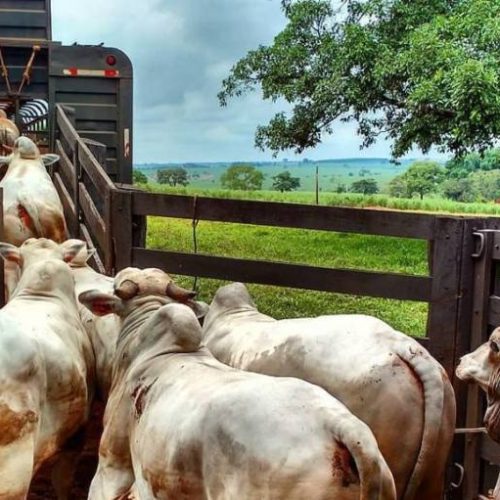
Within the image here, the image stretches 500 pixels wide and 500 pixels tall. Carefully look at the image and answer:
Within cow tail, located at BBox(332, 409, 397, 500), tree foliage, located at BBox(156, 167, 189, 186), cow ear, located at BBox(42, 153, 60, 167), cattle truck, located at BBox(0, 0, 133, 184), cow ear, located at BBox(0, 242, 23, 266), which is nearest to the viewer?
cow tail, located at BBox(332, 409, 397, 500)

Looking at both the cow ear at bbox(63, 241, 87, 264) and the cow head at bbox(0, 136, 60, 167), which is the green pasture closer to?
the cow head at bbox(0, 136, 60, 167)

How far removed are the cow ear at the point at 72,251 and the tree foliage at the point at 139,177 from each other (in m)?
4.56

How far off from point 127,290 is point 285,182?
8.37 m

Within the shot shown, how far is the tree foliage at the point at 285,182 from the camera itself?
11.9 m

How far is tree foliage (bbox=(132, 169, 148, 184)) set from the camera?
31.0ft

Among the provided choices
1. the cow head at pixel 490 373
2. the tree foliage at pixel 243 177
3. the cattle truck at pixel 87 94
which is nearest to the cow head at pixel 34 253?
the cow head at pixel 490 373

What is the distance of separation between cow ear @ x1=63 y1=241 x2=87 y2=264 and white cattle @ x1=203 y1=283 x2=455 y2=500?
1.63 m

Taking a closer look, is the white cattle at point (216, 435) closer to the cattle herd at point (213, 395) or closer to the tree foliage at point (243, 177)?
the cattle herd at point (213, 395)

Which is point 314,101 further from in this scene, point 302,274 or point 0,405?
point 0,405

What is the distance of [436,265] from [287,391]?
1.96 meters

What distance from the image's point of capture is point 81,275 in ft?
15.7

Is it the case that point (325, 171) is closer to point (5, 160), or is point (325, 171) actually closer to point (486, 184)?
point (486, 184)

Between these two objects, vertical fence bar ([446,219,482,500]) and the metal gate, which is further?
vertical fence bar ([446,219,482,500])

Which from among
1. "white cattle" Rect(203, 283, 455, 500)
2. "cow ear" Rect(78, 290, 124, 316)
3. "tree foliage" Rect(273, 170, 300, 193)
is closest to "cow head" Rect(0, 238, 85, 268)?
"cow ear" Rect(78, 290, 124, 316)
